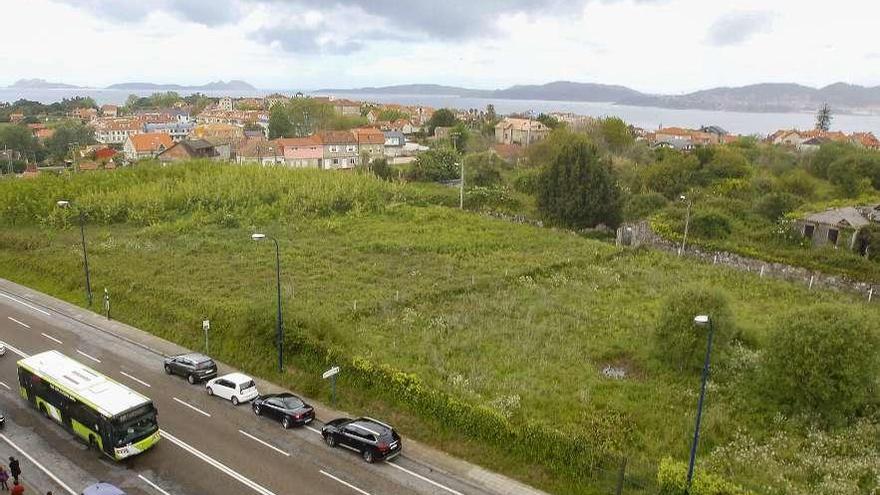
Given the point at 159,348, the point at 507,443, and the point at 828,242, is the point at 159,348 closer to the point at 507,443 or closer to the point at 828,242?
the point at 507,443

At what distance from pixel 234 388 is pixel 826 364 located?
70.2ft

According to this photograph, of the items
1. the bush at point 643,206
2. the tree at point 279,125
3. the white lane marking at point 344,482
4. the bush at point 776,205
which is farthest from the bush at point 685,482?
the tree at point 279,125

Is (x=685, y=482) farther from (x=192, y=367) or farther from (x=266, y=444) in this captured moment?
(x=192, y=367)

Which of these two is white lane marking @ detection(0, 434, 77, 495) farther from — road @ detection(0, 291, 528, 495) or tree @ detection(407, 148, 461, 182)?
tree @ detection(407, 148, 461, 182)

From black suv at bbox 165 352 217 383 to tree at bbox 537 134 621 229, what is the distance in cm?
3522

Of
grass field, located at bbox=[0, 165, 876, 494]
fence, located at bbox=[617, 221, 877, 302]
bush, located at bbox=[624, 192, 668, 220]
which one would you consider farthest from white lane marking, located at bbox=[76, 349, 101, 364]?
bush, located at bbox=[624, 192, 668, 220]

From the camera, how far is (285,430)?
2159cm

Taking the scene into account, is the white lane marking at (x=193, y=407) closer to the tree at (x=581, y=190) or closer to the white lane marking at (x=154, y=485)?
the white lane marking at (x=154, y=485)

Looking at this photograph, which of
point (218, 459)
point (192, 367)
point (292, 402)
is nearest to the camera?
point (218, 459)

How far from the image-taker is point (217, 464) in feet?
63.8

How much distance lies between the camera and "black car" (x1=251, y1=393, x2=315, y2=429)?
70.7 ft

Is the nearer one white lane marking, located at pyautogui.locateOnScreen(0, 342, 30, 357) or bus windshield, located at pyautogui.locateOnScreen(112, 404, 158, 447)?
bus windshield, located at pyautogui.locateOnScreen(112, 404, 158, 447)

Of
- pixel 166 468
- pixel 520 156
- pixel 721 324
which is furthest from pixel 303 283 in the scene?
pixel 520 156

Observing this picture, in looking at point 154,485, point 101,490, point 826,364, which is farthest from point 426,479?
point 826,364
